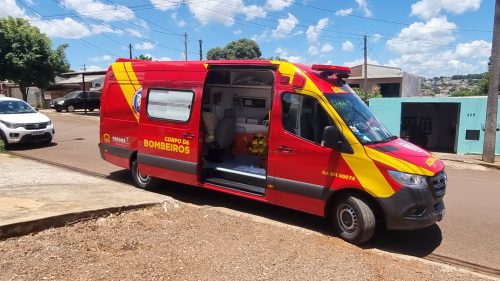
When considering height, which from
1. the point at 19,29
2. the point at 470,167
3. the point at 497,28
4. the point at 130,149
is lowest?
the point at 470,167

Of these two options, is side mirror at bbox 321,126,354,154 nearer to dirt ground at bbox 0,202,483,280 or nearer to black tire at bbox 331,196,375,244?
black tire at bbox 331,196,375,244

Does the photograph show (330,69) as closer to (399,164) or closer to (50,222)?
(399,164)

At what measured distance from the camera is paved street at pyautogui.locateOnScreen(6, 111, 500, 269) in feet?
18.7

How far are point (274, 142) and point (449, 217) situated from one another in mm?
3233

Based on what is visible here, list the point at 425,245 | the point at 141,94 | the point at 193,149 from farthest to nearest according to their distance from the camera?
1. the point at 141,94
2. the point at 193,149
3. the point at 425,245

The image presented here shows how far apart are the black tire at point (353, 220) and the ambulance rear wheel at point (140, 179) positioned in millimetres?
3763

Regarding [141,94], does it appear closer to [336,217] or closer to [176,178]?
[176,178]

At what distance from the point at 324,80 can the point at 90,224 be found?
3.75 meters

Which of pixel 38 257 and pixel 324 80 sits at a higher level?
pixel 324 80

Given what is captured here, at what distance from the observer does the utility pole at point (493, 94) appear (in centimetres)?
1399

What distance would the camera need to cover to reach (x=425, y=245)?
5.86 m

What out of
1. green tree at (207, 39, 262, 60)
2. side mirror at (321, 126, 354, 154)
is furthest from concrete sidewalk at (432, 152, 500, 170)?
green tree at (207, 39, 262, 60)

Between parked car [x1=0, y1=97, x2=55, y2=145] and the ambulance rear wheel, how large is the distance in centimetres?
684

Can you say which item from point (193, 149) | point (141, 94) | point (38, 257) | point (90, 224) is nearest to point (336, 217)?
point (193, 149)
